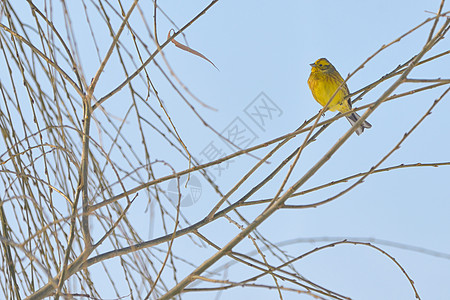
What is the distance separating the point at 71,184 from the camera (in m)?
0.99

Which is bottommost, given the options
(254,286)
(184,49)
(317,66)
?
(254,286)

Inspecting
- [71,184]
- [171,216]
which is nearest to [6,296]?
[71,184]

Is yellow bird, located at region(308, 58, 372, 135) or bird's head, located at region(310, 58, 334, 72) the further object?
bird's head, located at region(310, 58, 334, 72)

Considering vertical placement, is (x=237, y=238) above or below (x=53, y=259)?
below

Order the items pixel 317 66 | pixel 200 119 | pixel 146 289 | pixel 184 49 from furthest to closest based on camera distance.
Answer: pixel 317 66
pixel 146 289
pixel 184 49
pixel 200 119

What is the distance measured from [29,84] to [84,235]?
0.32 metres

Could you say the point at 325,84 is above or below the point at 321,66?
below

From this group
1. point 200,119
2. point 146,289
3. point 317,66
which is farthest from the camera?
point 317,66

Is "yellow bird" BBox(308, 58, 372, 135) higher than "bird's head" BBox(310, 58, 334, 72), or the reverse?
"bird's head" BBox(310, 58, 334, 72)

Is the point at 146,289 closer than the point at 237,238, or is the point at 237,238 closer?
the point at 237,238

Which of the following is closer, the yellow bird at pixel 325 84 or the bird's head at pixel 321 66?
the yellow bird at pixel 325 84

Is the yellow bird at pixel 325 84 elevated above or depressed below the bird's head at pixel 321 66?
below

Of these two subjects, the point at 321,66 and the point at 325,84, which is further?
the point at 321,66

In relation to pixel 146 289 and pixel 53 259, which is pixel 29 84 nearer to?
pixel 53 259
